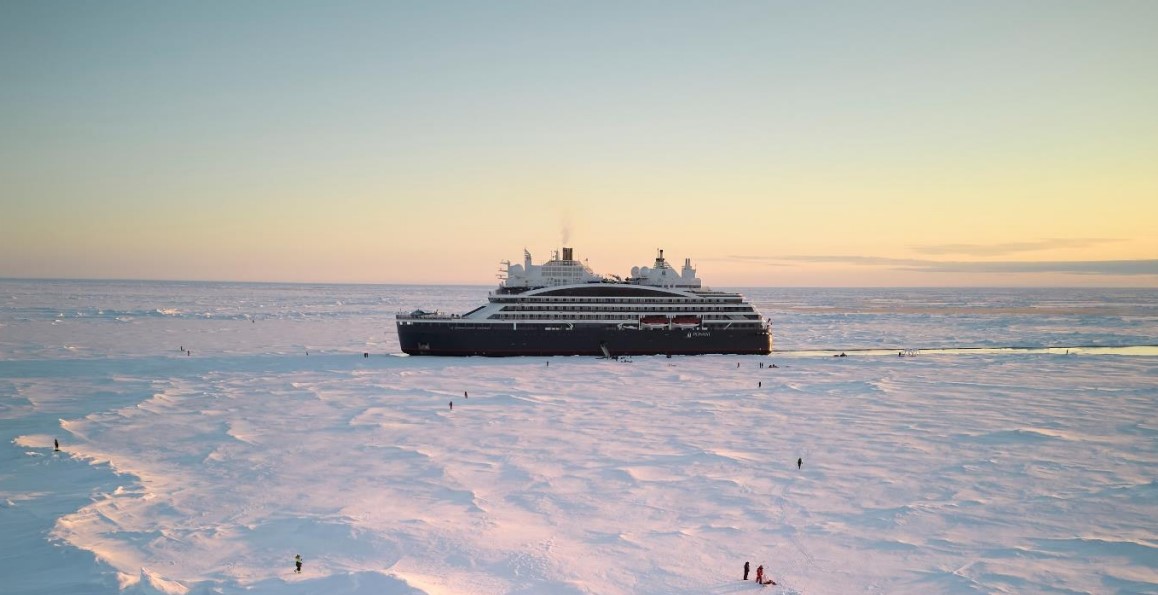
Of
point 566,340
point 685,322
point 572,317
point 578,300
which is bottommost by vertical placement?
point 566,340

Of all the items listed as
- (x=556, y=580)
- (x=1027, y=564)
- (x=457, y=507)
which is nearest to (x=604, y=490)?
(x=457, y=507)

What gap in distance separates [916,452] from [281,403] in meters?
30.7

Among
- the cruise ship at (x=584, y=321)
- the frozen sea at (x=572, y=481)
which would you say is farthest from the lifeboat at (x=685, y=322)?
the frozen sea at (x=572, y=481)

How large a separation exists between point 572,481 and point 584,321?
124ft

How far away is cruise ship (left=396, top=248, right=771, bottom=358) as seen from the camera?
2367 inches

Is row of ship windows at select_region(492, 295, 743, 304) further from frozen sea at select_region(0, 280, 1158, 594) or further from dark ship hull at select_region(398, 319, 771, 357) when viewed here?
frozen sea at select_region(0, 280, 1158, 594)

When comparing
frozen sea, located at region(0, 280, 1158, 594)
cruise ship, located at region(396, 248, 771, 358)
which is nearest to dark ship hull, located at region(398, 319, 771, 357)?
cruise ship, located at region(396, 248, 771, 358)

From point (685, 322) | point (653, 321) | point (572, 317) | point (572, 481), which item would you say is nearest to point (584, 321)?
point (572, 317)

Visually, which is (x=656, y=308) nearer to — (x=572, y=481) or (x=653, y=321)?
(x=653, y=321)

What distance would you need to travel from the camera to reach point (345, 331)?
88.3 meters

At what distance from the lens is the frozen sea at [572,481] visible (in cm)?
1764

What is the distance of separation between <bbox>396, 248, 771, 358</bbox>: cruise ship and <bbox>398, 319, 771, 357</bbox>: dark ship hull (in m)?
0.08

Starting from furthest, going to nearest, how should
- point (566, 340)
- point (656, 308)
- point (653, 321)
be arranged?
point (656, 308)
point (653, 321)
point (566, 340)

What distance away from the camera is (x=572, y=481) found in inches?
968
